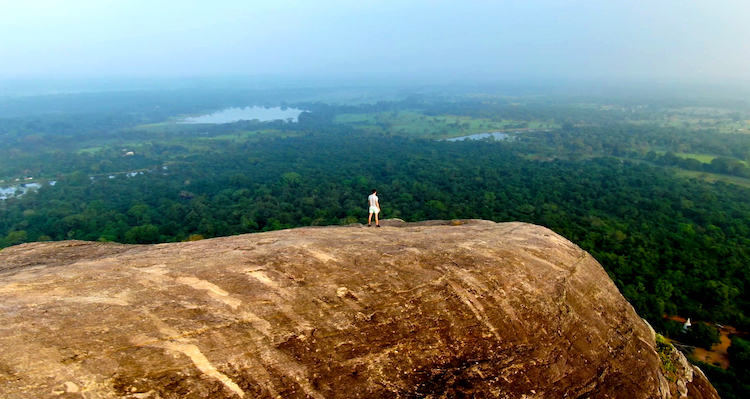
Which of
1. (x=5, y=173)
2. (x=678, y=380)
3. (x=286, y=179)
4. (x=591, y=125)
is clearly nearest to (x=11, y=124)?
(x=5, y=173)

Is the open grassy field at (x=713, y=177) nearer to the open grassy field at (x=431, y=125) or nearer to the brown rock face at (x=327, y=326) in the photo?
the open grassy field at (x=431, y=125)

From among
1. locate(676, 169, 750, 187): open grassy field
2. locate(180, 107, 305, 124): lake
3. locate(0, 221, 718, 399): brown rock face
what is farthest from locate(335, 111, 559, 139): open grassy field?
locate(0, 221, 718, 399): brown rock face

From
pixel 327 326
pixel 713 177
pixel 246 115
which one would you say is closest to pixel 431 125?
pixel 713 177

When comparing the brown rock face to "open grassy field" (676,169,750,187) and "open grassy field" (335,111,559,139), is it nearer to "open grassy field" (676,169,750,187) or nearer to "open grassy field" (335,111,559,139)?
"open grassy field" (676,169,750,187)

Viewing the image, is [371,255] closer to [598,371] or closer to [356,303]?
[356,303]

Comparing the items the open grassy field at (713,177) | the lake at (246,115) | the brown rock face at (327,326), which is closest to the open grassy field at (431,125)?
the lake at (246,115)

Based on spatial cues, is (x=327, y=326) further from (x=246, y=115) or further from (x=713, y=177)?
(x=246, y=115)
